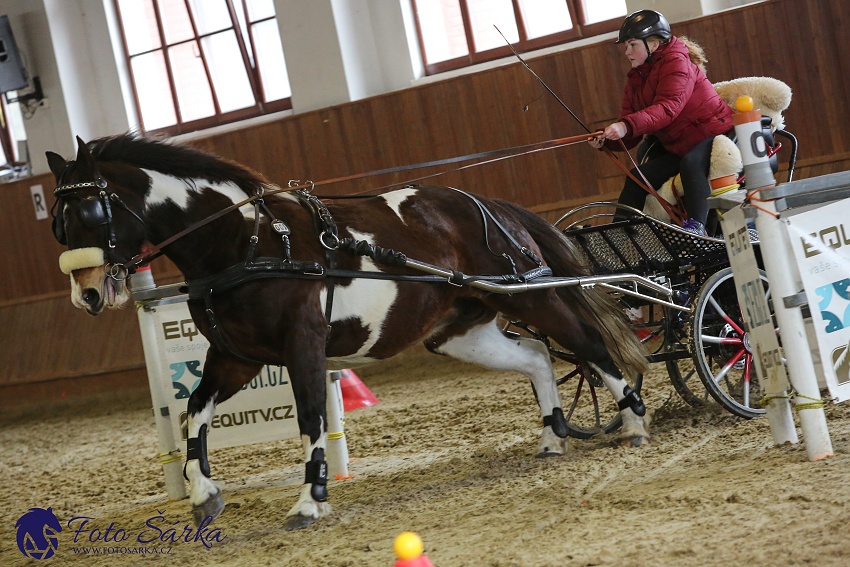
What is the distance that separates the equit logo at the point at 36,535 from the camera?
12.7ft

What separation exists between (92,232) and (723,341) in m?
2.95

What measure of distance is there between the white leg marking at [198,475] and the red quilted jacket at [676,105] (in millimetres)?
2492

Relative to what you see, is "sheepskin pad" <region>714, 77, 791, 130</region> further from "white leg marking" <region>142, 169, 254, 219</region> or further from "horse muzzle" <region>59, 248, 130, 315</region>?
"horse muzzle" <region>59, 248, 130, 315</region>

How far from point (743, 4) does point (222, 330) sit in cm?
605

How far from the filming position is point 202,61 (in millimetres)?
10688

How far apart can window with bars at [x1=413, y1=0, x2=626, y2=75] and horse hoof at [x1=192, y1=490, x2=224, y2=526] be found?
618 centimetres

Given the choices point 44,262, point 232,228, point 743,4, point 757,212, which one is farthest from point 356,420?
point 44,262

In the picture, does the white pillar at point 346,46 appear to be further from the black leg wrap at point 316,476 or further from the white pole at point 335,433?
the black leg wrap at point 316,476

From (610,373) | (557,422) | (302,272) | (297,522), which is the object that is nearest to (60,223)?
(302,272)

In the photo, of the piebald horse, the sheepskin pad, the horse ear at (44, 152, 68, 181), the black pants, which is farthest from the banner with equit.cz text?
the sheepskin pad

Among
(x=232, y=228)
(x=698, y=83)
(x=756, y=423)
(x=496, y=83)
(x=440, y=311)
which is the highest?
(x=496, y=83)

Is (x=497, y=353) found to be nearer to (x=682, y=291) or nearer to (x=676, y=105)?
(x=682, y=291)

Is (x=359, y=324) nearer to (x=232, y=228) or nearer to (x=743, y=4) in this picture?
(x=232, y=228)

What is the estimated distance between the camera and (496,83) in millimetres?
8789
